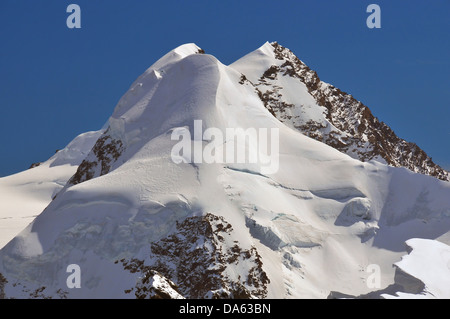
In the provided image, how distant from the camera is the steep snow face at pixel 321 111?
84.4 meters

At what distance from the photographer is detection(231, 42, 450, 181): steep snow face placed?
8438cm

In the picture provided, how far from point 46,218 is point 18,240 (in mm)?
2710

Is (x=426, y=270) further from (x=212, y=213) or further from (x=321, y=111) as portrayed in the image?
(x=321, y=111)

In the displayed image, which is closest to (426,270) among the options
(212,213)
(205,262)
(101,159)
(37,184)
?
(205,262)

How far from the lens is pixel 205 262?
2330 inches

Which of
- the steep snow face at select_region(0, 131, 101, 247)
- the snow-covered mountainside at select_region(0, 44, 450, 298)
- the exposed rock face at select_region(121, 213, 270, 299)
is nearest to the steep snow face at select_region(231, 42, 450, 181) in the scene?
the snow-covered mountainside at select_region(0, 44, 450, 298)

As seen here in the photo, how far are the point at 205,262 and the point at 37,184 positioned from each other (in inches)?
2657

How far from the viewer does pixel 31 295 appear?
61531 mm

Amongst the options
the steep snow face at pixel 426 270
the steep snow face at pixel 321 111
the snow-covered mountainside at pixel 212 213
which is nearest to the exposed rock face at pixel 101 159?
Answer: the snow-covered mountainside at pixel 212 213

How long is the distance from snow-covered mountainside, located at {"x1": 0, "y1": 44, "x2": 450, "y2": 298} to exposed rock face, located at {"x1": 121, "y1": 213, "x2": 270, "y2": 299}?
9 centimetres

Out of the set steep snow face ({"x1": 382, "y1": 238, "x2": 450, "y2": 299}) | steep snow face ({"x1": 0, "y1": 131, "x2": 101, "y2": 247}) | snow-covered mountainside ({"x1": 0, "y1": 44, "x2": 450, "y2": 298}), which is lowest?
steep snow face ({"x1": 382, "y1": 238, "x2": 450, "y2": 299})

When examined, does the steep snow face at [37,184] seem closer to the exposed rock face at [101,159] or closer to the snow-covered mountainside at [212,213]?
the exposed rock face at [101,159]

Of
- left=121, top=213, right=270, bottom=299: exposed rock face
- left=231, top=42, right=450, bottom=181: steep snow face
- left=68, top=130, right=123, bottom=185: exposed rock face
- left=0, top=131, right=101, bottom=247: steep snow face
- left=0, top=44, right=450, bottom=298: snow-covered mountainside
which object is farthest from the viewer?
left=0, top=131, right=101, bottom=247: steep snow face

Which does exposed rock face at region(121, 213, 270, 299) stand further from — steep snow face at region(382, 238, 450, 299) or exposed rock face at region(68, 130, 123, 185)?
exposed rock face at region(68, 130, 123, 185)
